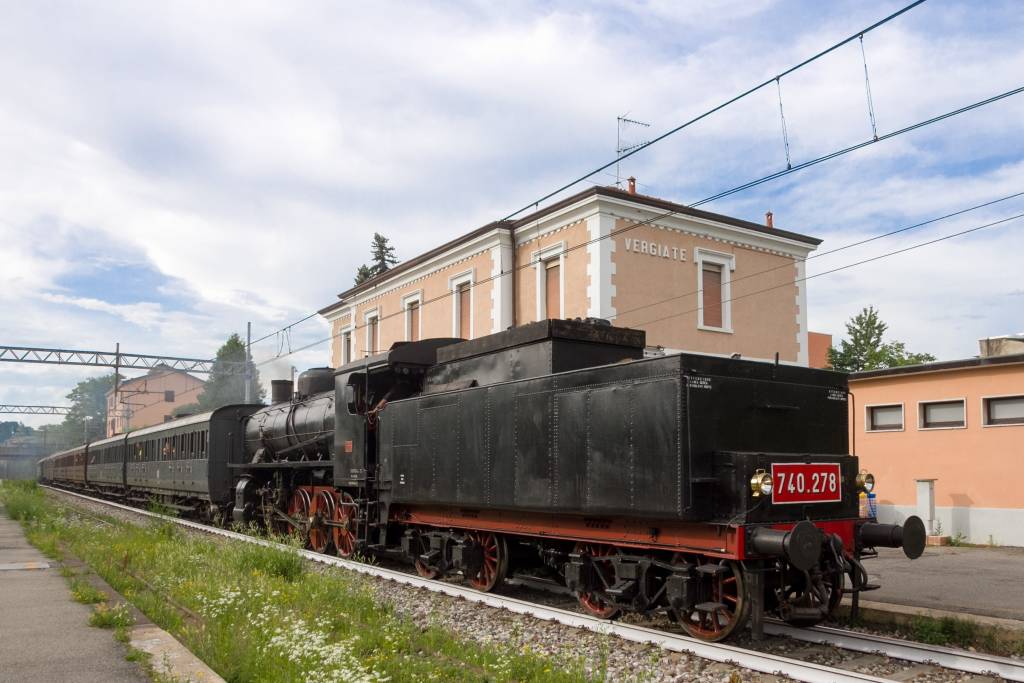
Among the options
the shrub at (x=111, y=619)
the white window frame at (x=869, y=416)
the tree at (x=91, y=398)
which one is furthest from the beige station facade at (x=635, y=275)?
the tree at (x=91, y=398)

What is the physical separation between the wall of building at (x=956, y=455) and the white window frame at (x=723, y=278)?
519cm

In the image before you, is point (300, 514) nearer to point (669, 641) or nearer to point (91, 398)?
point (669, 641)

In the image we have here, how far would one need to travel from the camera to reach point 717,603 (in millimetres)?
6879

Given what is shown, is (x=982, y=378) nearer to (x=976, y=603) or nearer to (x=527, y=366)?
(x=976, y=603)

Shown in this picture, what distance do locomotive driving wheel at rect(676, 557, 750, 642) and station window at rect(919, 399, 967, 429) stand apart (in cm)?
1082

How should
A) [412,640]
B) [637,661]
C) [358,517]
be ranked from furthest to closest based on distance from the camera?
[358,517] → [412,640] → [637,661]

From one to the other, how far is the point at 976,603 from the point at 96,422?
414 ft

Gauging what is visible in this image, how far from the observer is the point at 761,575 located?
6.71m

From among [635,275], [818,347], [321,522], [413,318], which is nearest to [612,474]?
[321,522]

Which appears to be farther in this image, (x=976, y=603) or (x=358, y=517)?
(x=358, y=517)

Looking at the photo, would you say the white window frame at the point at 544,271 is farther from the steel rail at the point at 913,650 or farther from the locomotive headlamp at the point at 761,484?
the locomotive headlamp at the point at 761,484

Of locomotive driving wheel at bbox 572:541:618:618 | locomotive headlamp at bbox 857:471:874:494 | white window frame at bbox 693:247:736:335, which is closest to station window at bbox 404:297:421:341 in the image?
white window frame at bbox 693:247:736:335

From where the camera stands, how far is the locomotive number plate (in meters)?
6.96

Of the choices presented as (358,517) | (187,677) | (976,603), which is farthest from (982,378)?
(187,677)
